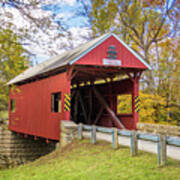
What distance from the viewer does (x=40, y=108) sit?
1741 centimetres

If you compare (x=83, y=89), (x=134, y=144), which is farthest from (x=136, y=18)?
(x=134, y=144)

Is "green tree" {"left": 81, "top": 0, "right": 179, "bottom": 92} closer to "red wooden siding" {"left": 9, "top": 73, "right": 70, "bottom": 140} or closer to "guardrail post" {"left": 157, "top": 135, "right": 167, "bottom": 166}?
"red wooden siding" {"left": 9, "top": 73, "right": 70, "bottom": 140}

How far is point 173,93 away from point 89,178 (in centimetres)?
940

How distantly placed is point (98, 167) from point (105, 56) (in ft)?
23.6

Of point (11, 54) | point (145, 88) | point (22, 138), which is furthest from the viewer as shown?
point (22, 138)

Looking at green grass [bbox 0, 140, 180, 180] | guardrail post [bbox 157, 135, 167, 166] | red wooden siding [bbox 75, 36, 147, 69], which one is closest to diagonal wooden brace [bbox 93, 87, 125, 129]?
red wooden siding [bbox 75, 36, 147, 69]

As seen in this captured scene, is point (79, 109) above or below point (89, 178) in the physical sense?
above

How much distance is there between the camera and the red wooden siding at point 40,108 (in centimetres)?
1493

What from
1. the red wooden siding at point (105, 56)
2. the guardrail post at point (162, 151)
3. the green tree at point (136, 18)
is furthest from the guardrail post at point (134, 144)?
the green tree at point (136, 18)

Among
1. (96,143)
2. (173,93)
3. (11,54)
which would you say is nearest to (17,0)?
(11,54)

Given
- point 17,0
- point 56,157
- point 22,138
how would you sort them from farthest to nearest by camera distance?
1. point 22,138
2. point 56,157
3. point 17,0

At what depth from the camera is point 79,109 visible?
2114 centimetres

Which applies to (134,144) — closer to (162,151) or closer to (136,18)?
(162,151)

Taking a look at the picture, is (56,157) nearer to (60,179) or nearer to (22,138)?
(60,179)
